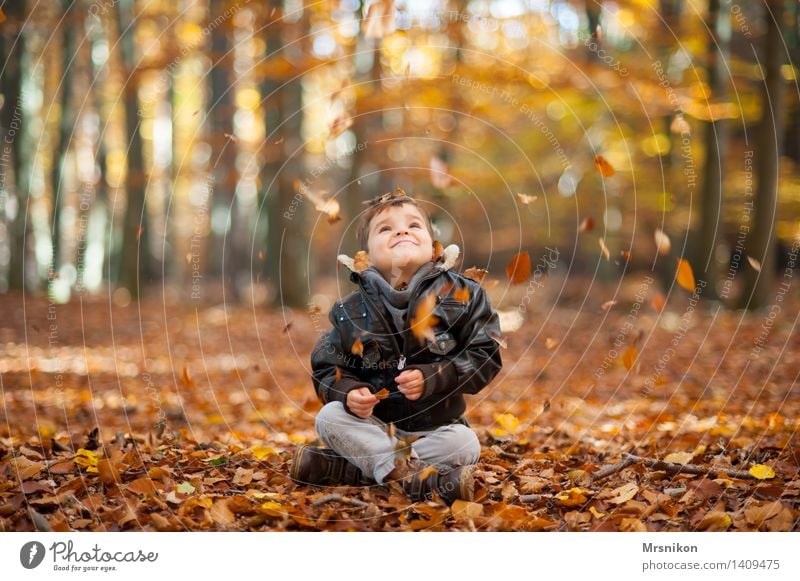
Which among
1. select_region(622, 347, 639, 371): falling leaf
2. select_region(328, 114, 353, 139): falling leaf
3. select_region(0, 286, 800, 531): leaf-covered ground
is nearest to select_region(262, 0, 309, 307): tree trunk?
select_region(0, 286, 800, 531): leaf-covered ground

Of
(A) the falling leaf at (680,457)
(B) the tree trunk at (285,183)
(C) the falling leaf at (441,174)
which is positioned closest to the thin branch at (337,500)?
(A) the falling leaf at (680,457)

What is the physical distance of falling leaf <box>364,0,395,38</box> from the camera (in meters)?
7.02

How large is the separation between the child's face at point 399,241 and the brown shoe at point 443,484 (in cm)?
89

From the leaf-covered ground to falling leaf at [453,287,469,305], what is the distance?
2.38 feet

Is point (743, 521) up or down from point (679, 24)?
down

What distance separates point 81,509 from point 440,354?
162 centimetres

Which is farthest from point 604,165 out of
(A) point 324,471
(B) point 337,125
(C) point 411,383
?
(B) point 337,125

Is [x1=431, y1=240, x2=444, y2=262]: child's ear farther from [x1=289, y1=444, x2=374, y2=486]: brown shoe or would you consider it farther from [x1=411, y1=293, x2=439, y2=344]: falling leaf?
[x1=289, y1=444, x2=374, y2=486]: brown shoe

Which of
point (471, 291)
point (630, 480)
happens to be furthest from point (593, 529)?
point (471, 291)

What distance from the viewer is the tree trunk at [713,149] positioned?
9.70 metres

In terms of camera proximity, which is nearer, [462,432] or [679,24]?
[462,432]

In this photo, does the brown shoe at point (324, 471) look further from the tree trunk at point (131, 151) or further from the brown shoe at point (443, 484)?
the tree trunk at point (131, 151)
